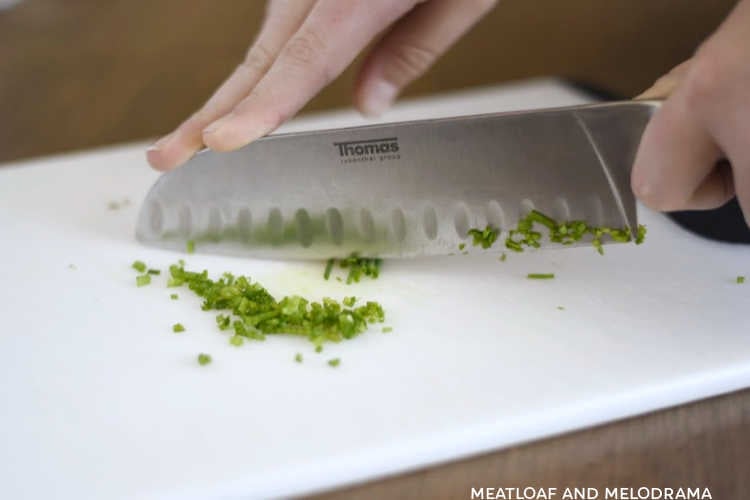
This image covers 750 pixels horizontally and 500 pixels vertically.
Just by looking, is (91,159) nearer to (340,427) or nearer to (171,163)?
(171,163)

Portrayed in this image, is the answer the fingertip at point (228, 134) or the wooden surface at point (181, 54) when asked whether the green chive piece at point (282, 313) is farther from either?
the wooden surface at point (181, 54)

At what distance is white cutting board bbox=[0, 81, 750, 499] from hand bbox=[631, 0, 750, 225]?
0.63ft

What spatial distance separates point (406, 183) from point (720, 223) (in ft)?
1.73

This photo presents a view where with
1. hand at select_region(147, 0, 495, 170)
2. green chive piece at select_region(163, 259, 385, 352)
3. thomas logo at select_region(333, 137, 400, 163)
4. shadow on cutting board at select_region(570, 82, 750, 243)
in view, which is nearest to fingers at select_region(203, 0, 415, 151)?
hand at select_region(147, 0, 495, 170)

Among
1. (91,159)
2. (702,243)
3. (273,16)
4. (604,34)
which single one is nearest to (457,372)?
(702,243)

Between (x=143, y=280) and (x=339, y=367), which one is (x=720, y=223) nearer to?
(x=339, y=367)

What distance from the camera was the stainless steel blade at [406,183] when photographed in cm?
114

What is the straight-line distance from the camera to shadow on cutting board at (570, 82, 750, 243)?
48.3 inches

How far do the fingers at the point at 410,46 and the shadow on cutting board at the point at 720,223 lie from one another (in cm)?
61

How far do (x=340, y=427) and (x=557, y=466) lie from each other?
0.27m

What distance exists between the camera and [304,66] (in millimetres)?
1197

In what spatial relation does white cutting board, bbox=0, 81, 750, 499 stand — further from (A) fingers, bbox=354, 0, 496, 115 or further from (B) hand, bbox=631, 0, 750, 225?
(A) fingers, bbox=354, 0, 496, 115

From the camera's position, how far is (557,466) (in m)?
0.91

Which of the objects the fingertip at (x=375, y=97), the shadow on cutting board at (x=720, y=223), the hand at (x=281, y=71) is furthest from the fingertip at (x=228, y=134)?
the shadow on cutting board at (x=720, y=223)
